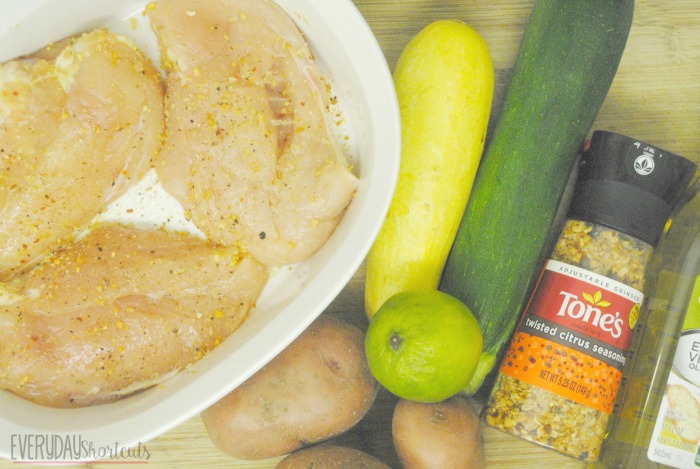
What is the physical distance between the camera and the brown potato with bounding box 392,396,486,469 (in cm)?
108

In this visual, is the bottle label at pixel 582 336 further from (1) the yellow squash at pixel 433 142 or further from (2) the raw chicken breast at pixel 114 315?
(2) the raw chicken breast at pixel 114 315

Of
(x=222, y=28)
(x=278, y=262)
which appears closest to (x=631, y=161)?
(x=278, y=262)

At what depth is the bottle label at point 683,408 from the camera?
1.01 metres

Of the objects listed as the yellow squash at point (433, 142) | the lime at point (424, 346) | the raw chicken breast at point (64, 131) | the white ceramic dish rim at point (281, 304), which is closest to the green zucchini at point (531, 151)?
the yellow squash at point (433, 142)

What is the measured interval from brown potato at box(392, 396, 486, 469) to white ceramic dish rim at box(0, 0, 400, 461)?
289 millimetres

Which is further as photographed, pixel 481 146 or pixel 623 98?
pixel 623 98

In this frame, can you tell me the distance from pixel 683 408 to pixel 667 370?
3.0 inches

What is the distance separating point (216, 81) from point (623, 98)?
84cm

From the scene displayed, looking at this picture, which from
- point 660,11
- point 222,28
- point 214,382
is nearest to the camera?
point 214,382

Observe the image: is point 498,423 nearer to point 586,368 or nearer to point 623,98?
point 586,368

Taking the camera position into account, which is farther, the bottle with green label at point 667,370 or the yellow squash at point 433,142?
the yellow squash at point 433,142

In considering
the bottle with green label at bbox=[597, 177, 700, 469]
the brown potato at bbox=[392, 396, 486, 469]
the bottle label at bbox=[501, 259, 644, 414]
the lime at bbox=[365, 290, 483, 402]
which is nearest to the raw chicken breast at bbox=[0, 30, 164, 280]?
the lime at bbox=[365, 290, 483, 402]

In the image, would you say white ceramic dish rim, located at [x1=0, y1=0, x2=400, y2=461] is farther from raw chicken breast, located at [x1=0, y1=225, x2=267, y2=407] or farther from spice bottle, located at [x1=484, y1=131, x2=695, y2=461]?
spice bottle, located at [x1=484, y1=131, x2=695, y2=461]

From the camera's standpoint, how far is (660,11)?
1270 mm
